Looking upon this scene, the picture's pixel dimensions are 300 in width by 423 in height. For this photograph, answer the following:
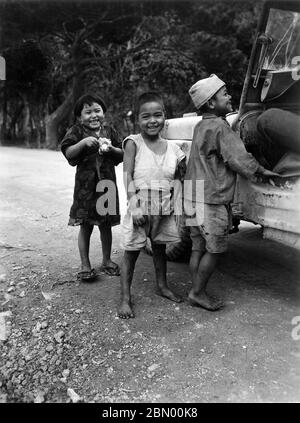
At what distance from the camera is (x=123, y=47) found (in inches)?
640

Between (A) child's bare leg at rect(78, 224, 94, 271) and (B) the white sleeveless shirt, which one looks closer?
(B) the white sleeveless shirt

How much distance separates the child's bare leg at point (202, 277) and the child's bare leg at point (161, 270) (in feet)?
0.44

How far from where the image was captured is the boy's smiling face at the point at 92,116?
10.3ft

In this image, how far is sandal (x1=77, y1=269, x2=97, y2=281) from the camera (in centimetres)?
323

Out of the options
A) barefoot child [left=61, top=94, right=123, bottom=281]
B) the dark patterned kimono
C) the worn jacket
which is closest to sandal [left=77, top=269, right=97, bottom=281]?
barefoot child [left=61, top=94, right=123, bottom=281]

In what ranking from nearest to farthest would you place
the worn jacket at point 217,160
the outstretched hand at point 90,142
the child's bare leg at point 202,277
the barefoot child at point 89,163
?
the worn jacket at point 217,160, the child's bare leg at point 202,277, the outstretched hand at point 90,142, the barefoot child at point 89,163

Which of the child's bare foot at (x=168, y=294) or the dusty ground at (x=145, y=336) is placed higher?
the child's bare foot at (x=168, y=294)

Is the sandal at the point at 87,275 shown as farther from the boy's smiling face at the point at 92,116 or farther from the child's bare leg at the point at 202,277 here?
the boy's smiling face at the point at 92,116

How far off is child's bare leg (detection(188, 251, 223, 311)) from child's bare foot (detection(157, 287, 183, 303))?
3.6 inches

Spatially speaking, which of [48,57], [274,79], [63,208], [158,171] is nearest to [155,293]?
[158,171]

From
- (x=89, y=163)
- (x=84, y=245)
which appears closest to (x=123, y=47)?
(x=89, y=163)

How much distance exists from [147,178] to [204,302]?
2.86 feet

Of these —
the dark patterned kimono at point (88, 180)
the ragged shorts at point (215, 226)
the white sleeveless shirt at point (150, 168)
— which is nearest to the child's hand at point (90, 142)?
the dark patterned kimono at point (88, 180)

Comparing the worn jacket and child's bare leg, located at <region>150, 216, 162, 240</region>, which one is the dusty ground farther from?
the worn jacket
